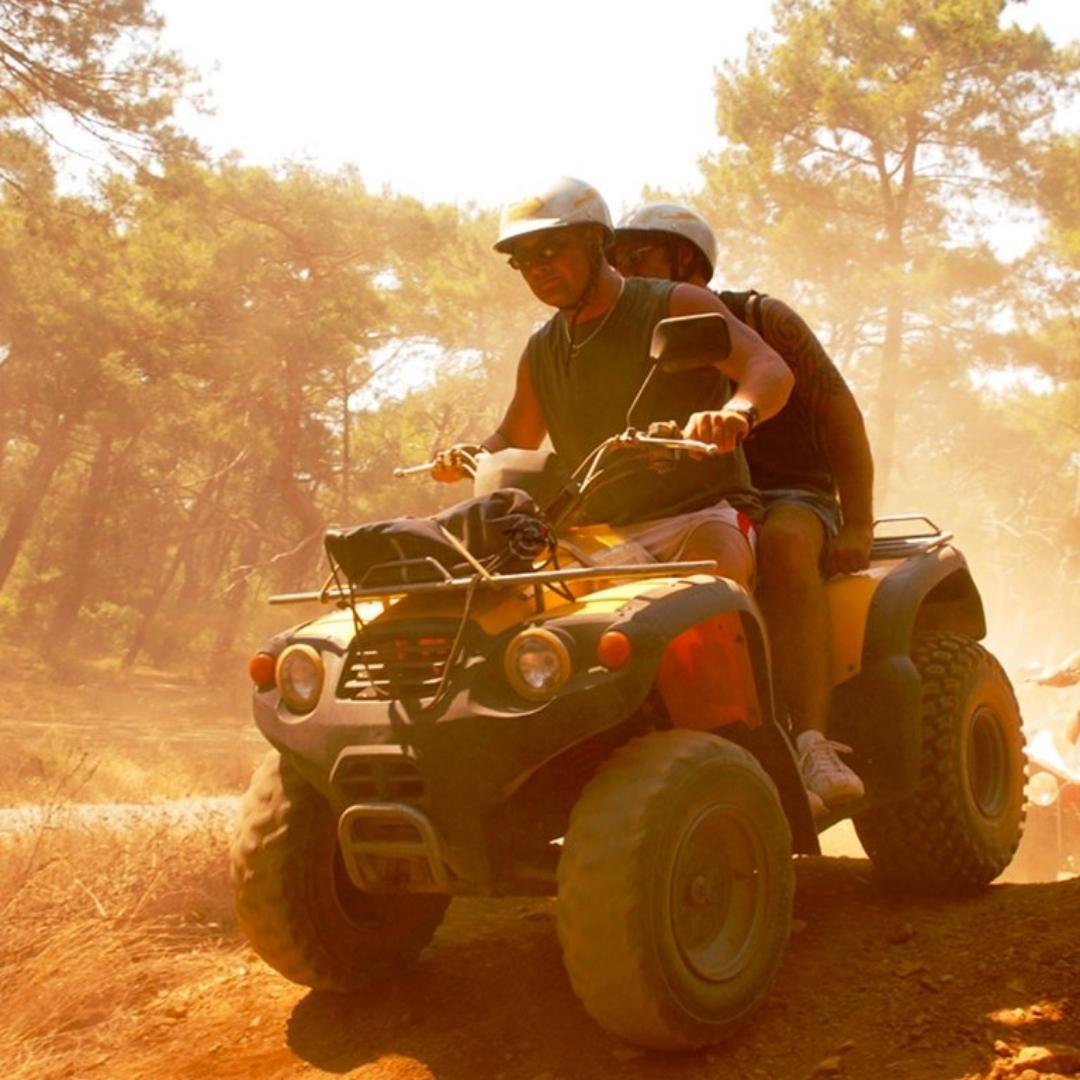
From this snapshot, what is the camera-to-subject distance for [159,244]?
73.4ft

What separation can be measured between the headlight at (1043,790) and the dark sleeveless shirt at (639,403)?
977 centimetres

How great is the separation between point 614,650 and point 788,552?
1316mm

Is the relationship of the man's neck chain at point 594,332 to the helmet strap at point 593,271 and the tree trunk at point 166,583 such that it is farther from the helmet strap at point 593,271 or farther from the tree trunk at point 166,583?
the tree trunk at point 166,583

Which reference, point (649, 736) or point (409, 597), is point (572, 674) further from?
point (409, 597)

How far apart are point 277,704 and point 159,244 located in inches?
779

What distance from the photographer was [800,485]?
18.3 ft

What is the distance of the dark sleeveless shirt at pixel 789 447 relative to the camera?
557 cm

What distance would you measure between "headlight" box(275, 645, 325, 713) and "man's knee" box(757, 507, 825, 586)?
1.62 metres

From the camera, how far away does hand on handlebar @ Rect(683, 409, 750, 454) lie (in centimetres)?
414

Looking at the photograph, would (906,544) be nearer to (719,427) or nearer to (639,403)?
(639,403)

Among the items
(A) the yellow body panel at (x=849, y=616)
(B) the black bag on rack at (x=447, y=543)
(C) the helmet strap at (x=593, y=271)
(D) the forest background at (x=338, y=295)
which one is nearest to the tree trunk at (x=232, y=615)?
(D) the forest background at (x=338, y=295)

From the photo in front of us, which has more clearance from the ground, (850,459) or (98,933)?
(850,459)

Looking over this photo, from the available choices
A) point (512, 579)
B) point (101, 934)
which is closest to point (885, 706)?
point (512, 579)

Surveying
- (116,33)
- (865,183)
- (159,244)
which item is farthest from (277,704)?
(865,183)
